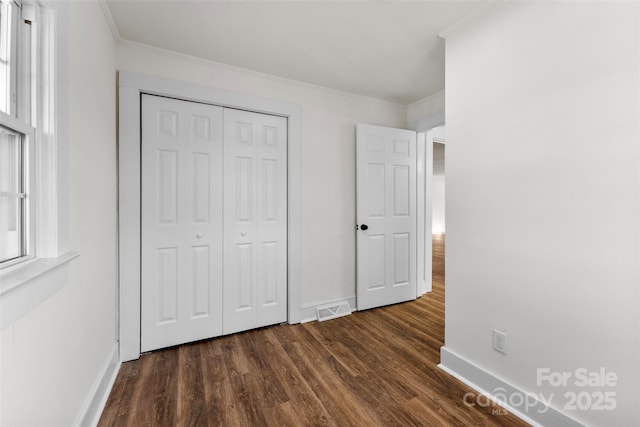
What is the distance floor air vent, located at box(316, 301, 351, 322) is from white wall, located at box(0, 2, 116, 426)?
65.6 inches

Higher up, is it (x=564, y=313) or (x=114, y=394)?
(x=564, y=313)

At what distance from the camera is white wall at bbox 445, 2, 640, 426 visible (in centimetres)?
116

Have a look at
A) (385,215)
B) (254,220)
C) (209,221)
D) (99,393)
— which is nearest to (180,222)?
(209,221)

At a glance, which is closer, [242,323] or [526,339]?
[526,339]

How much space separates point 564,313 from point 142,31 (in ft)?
10.0

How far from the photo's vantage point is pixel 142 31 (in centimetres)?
191

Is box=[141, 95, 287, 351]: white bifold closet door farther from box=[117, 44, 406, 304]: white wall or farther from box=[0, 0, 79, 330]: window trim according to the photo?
box=[0, 0, 79, 330]: window trim

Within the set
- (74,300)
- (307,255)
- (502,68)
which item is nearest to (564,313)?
(502,68)

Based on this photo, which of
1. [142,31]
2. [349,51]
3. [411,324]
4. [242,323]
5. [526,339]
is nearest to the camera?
[526,339]

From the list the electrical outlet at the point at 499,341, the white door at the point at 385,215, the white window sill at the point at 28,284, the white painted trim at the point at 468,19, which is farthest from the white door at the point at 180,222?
the electrical outlet at the point at 499,341

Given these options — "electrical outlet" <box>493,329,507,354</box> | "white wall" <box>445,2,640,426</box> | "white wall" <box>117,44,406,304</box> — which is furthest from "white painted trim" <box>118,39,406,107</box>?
Answer: "electrical outlet" <box>493,329,507,354</box>

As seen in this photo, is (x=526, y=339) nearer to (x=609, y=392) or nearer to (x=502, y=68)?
(x=609, y=392)

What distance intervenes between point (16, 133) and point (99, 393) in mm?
1415

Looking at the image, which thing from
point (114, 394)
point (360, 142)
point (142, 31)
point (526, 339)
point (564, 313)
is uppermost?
point (142, 31)
